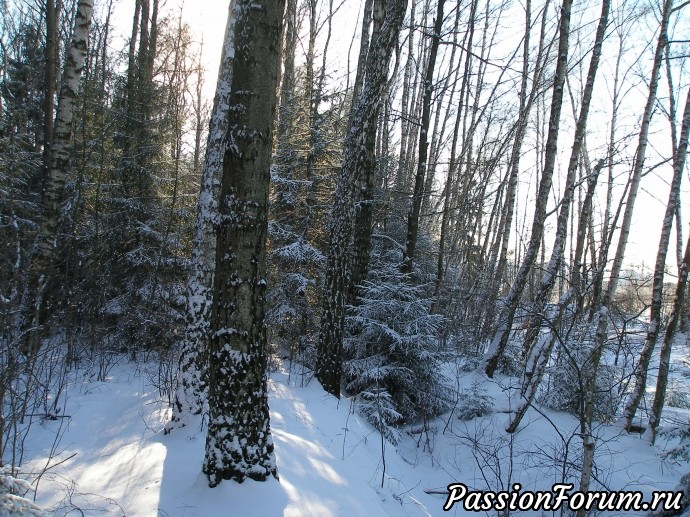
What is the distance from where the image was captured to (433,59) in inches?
345

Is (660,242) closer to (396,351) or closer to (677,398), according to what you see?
(677,398)

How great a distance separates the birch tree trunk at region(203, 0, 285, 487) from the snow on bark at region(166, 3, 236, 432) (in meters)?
1.33

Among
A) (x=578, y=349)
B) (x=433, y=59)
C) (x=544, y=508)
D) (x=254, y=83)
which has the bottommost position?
(x=544, y=508)

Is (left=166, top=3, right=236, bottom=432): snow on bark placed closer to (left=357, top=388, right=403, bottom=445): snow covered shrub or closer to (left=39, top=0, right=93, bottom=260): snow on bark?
(left=357, top=388, right=403, bottom=445): snow covered shrub

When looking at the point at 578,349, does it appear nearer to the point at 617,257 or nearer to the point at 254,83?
the point at 617,257

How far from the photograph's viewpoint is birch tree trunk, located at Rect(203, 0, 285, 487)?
316 centimetres

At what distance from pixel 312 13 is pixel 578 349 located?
12836 millimetres

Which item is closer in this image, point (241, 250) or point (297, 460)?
point (241, 250)

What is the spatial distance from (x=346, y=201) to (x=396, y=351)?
268cm

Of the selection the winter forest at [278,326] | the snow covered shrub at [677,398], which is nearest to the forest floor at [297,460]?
the winter forest at [278,326]

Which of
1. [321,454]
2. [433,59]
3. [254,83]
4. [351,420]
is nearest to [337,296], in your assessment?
[351,420]

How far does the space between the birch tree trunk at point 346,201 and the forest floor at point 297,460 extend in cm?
61

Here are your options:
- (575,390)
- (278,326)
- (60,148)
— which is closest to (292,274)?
(278,326)

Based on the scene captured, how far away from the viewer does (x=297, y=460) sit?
4.12 metres
